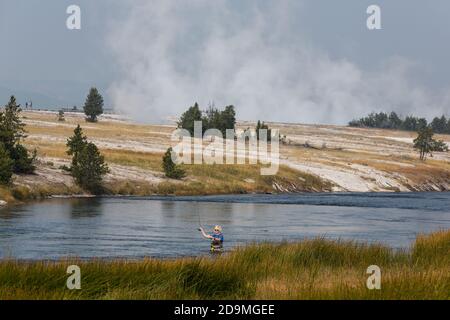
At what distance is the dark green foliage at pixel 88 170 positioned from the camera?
83125 millimetres

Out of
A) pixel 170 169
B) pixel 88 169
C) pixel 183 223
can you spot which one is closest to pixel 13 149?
pixel 88 169

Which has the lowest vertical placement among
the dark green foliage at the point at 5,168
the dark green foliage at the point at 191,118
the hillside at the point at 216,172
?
the hillside at the point at 216,172

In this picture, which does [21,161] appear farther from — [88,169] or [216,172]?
[216,172]

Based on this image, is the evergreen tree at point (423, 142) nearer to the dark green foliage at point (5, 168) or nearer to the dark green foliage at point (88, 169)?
the dark green foliage at point (88, 169)

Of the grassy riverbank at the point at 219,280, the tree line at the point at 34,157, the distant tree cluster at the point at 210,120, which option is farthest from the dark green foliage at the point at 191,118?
the grassy riverbank at the point at 219,280

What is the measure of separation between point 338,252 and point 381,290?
11.5 meters

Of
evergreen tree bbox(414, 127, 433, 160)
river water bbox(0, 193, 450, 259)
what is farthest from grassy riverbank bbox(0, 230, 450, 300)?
evergreen tree bbox(414, 127, 433, 160)

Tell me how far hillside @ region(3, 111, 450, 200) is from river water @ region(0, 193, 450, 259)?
588 cm

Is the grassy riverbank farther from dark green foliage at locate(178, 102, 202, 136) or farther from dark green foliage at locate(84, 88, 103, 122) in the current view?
dark green foliage at locate(84, 88, 103, 122)

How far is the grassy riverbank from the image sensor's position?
1803 centimetres

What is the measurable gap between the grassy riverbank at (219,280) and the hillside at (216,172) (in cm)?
5065

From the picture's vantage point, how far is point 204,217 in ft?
205

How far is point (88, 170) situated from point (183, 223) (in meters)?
28.9
